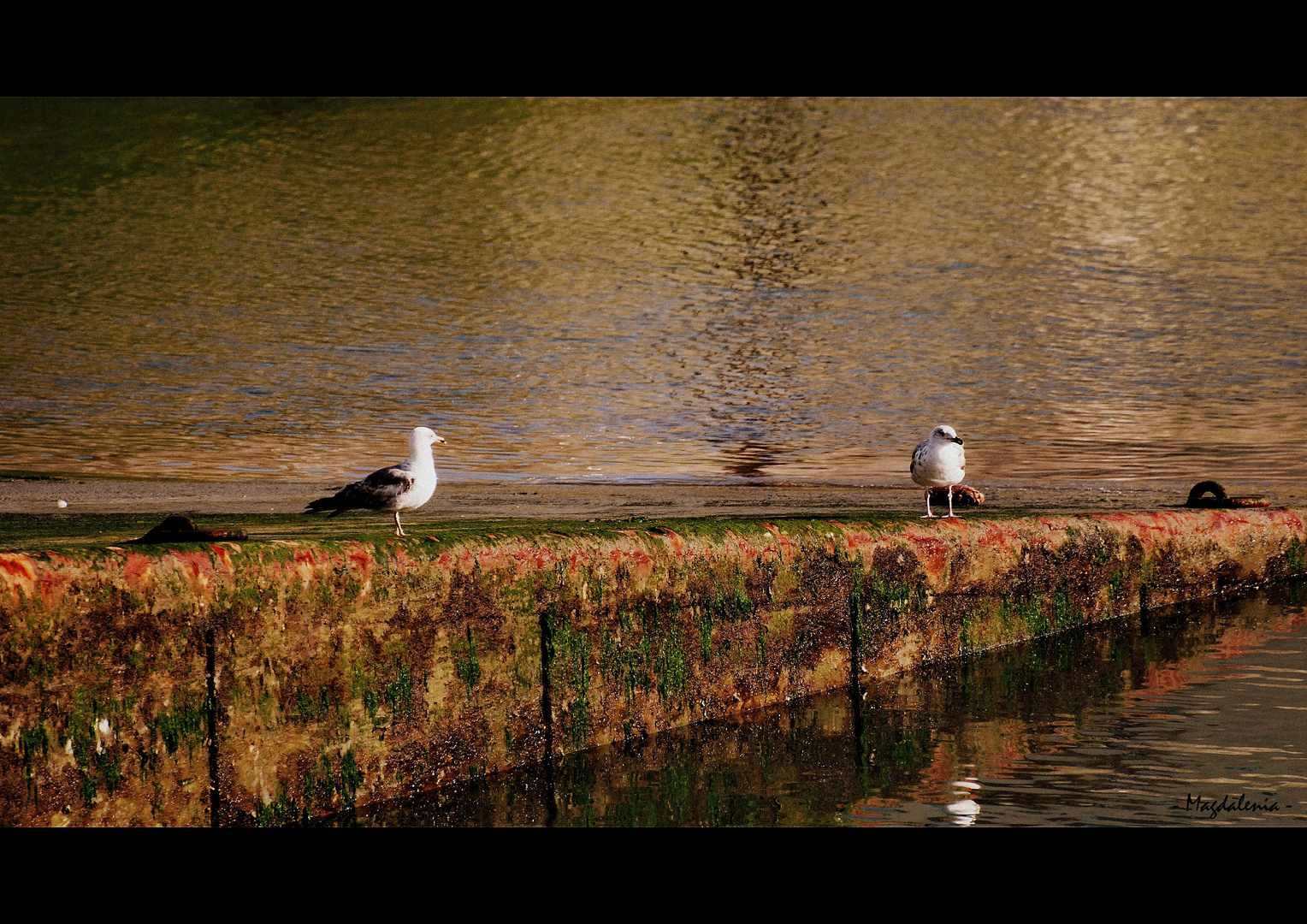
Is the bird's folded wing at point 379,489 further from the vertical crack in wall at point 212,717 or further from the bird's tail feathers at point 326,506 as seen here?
the vertical crack in wall at point 212,717

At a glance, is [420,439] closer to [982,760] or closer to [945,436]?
[945,436]

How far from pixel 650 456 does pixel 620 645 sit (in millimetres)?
8554

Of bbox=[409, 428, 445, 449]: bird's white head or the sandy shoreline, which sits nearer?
bbox=[409, 428, 445, 449]: bird's white head

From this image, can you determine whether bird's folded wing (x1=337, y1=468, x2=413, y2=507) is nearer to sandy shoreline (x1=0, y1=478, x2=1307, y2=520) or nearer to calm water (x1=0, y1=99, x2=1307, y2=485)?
sandy shoreline (x1=0, y1=478, x2=1307, y2=520)

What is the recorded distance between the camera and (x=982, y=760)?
7336 mm

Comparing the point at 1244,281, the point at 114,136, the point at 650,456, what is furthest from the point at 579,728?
the point at 114,136

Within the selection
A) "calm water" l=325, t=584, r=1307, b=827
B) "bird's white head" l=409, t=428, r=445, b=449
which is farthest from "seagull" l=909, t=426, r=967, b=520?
"bird's white head" l=409, t=428, r=445, b=449

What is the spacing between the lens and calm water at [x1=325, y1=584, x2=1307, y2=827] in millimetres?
6539

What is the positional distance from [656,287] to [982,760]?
65.1ft

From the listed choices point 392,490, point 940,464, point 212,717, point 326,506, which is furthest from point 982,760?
point 326,506

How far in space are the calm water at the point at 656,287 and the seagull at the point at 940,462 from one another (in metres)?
4.82
